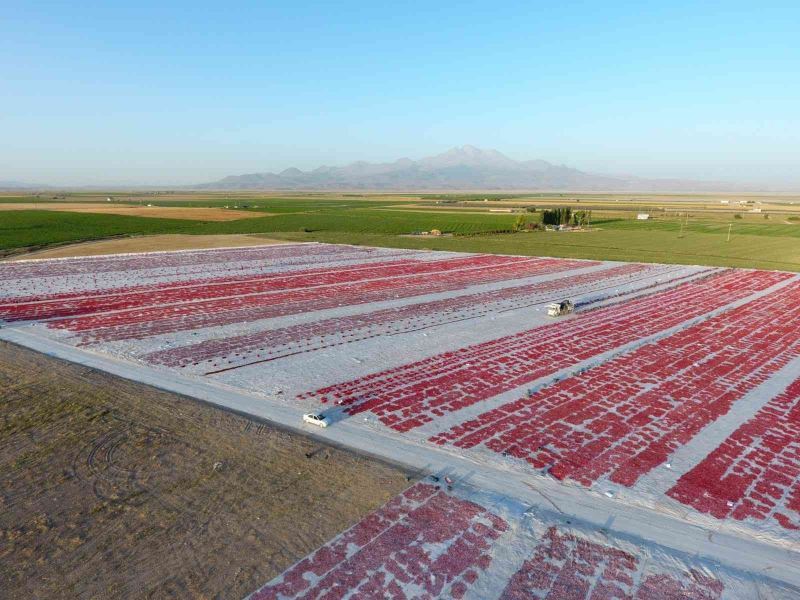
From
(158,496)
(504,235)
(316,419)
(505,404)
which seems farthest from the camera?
(504,235)

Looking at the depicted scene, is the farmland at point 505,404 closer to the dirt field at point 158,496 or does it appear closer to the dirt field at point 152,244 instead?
the dirt field at point 158,496

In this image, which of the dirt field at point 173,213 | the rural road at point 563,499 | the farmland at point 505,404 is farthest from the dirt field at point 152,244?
the rural road at point 563,499

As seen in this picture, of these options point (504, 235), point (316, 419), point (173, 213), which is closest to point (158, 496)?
point (316, 419)

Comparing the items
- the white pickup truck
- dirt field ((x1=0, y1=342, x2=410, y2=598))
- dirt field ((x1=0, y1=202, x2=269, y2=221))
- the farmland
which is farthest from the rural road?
dirt field ((x1=0, y1=202, x2=269, y2=221))

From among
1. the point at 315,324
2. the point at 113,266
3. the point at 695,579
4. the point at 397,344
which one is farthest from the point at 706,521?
the point at 113,266

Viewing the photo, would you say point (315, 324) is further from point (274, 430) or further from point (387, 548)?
point (387, 548)

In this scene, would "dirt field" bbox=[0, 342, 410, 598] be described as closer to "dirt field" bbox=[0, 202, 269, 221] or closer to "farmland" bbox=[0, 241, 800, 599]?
"farmland" bbox=[0, 241, 800, 599]

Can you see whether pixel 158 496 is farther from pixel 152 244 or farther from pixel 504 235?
pixel 504 235
